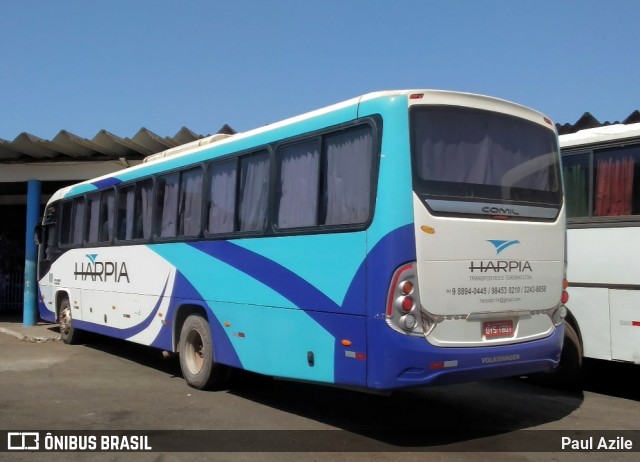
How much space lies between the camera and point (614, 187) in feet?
25.0

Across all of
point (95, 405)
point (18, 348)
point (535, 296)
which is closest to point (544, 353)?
point (535, 296)

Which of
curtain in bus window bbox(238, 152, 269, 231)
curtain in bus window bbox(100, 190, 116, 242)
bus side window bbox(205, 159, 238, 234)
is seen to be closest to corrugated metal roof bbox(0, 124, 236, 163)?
curtain in bus window bbox(100, 190, 116, 242)

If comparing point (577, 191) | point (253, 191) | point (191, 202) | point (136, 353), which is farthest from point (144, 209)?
point (577, 191)

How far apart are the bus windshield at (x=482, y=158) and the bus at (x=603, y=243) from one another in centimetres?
137

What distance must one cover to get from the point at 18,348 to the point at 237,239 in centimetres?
769

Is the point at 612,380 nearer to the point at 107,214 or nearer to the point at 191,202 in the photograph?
the point at 191,202

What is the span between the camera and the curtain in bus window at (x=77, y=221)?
12.0 meters

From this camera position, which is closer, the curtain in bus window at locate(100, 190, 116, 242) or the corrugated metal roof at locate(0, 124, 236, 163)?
the curtain in bus window at locate(100, 190, 116, 242)

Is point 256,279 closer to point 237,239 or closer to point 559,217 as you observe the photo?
point 237,239

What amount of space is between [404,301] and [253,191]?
105 inches

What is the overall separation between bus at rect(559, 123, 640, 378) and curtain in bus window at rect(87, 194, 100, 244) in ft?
26.2

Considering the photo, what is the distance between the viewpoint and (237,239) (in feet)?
24.2

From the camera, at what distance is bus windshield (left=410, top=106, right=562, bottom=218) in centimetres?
561

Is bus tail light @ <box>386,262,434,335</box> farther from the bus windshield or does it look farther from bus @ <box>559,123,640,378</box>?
bus @ <box>559,123,640,378</box>
